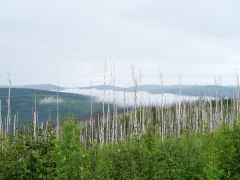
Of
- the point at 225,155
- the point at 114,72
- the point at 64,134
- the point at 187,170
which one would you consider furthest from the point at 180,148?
the point at 114,72

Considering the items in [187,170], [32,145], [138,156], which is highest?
[32,145]

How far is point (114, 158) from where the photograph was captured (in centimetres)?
2536

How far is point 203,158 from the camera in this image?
1077 inches

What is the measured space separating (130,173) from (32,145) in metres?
7.51

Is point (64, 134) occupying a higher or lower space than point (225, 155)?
higher

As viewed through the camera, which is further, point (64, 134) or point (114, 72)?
point (114, 72)

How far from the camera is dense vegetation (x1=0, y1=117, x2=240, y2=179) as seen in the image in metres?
14.9

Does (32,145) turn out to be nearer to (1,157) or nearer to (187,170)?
(1,157)

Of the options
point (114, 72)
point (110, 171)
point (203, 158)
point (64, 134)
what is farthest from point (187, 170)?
point (114, 72)

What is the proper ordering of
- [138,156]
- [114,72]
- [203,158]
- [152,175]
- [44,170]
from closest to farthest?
1. [44,170]
2. [152,175]
3. [138,156]
4. [203,158]
5. [114,72]

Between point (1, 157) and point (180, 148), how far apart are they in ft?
50.3

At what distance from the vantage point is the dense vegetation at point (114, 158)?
1487 cm

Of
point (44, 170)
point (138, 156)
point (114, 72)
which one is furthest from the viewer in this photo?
point (114, 72)

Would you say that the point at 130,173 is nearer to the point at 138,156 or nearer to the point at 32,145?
the point at 138,156
